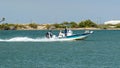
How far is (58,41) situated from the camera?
7719 cm

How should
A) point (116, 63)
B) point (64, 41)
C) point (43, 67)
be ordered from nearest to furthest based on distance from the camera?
point (43, 67), point (116, 63), point (64, 41)

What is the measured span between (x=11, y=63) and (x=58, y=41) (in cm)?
3699

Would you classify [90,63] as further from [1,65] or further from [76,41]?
[76,41]

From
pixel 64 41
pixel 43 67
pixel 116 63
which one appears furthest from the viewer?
pixel 64 41

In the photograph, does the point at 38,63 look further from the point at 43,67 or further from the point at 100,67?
the point at 100,67

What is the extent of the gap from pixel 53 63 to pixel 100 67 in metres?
4.56

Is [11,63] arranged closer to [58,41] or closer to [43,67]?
[43,67]

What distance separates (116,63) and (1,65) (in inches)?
357

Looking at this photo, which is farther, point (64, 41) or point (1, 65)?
point (64, 41)

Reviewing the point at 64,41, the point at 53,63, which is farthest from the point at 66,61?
the point at 64,41

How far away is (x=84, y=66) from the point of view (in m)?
38.1

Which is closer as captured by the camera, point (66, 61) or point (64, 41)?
point (66, 61)

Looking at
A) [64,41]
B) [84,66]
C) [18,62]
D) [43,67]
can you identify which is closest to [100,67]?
[84,66]

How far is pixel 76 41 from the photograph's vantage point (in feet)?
254
